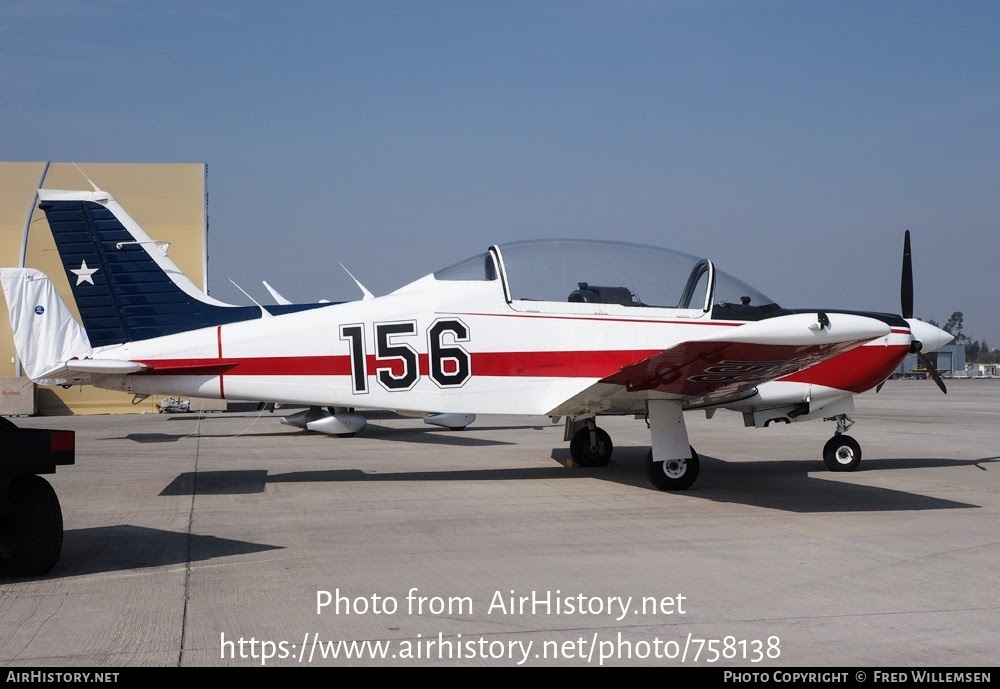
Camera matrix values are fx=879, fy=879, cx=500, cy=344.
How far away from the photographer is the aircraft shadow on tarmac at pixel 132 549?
5.79 meters

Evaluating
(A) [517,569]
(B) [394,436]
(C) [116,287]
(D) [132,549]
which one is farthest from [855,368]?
(B) [394,436]

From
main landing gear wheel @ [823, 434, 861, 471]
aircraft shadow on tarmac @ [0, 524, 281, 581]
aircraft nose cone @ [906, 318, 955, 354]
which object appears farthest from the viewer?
main landing gear wheel @ [823, 434, 861, 471]

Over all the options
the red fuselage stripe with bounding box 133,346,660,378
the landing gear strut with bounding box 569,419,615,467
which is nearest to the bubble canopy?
the red fuselage stripe with bounding box 133,346,660,378

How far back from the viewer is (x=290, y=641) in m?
4.12

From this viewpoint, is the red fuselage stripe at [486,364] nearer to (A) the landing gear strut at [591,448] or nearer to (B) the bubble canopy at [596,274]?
(B) the bubble canopy at [596,274]

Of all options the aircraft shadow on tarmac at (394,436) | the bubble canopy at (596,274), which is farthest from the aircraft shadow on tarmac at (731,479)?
the aircraft shadow on tarmac at (394,436)

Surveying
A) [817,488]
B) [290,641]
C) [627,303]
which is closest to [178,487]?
[627,303]

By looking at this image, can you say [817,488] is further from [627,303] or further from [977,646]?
[977,646]

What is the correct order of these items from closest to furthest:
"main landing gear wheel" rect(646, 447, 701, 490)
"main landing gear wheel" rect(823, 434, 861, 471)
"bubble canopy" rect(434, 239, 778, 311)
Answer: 1. "main landing gear wheel" rect(646, 447, 701, 490)
2. "bubble canopy" rect(434, 239, 778, 311)
3. "main landing gear wheel" rect(823, 434, 861, 471)

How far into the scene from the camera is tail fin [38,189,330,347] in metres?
10.5

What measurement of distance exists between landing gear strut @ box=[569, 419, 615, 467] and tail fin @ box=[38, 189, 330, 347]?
4.44m

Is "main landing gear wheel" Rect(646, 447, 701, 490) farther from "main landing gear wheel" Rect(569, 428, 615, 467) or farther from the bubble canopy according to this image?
"main landing gear wheel" Rect(569, 428, 615, 467)

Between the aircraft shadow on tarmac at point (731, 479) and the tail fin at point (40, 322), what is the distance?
975 cm

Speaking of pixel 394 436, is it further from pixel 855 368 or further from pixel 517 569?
pixel 517 569
